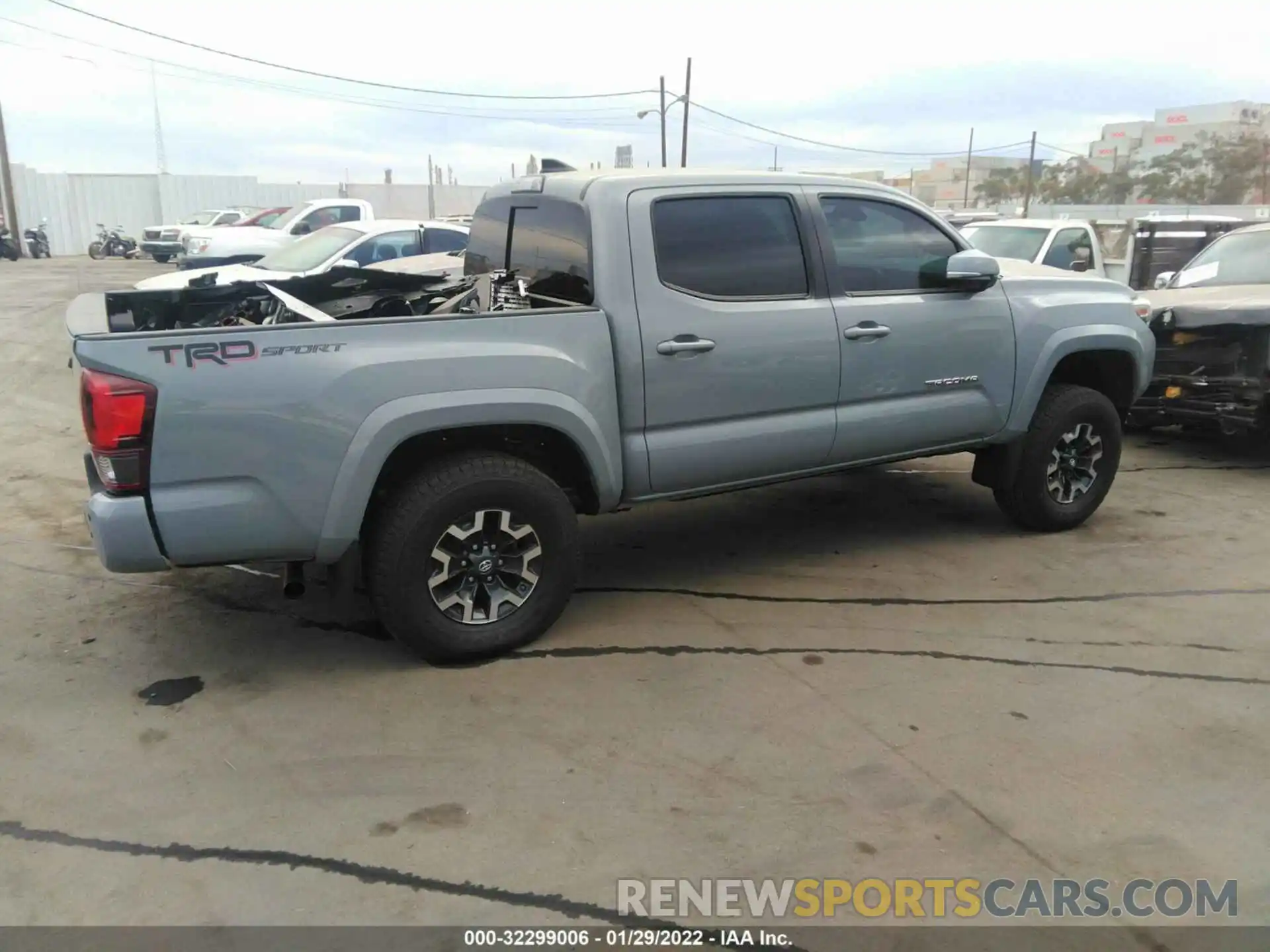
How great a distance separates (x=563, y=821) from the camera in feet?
10.2

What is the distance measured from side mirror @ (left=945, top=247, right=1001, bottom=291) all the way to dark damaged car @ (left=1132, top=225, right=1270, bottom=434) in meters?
3.23

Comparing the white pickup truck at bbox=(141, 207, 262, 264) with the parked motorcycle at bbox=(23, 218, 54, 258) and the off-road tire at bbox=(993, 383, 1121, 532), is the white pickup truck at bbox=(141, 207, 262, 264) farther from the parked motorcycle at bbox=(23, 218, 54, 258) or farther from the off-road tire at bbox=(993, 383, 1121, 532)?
the off-road tire at bbox=(993, 383, 1121, 532)

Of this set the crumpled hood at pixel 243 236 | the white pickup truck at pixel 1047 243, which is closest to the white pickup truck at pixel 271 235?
the crumpled hood at pixel 243 236

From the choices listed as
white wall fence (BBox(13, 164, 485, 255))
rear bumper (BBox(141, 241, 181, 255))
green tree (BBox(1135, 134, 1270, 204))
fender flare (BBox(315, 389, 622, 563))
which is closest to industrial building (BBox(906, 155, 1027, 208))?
green tree (BBox(1135, 134, 1270, 204))

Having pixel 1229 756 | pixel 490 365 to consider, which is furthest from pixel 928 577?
pixel 490 365

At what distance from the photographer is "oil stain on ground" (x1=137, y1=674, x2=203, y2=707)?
3.86 m

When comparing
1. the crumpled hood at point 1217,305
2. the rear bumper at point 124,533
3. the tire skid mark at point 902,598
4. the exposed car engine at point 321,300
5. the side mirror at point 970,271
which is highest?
the side mirror at point 970,271

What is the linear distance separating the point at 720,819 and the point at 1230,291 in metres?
6.83

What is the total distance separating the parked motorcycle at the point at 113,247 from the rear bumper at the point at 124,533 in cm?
3725

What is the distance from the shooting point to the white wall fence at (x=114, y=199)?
39531 millimetres

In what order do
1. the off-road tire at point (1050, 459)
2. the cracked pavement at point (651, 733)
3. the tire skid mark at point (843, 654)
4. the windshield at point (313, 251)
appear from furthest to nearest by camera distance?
the windshield at point (313, 251) → the off-road tire at point (1050, 459) → the tire skid mark at point (843, 654) → the cracked pavement at point (651, 733)

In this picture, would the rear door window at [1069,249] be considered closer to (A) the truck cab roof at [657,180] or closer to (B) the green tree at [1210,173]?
(A) the truck cab roof at [657,180]

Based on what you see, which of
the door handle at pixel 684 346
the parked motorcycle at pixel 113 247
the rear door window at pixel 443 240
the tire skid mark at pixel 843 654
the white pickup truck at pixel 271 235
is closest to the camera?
the tire skid mark at pixel 843 654

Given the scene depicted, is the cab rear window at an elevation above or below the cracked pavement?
above
